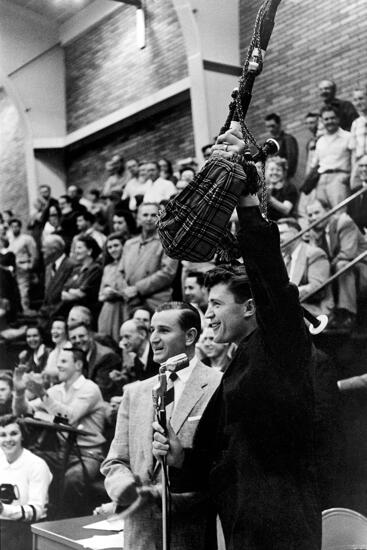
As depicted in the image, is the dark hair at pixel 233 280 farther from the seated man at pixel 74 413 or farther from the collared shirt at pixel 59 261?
the collared shirt at pixel 59 261

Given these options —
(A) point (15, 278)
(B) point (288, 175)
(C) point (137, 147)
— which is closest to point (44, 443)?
(B) point (288, 175)

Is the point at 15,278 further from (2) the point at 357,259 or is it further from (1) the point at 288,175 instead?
(2) the point at 357,259

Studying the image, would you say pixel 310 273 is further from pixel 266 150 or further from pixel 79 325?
pixel 266 150

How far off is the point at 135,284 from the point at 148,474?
16.3 ft

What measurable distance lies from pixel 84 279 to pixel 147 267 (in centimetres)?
141

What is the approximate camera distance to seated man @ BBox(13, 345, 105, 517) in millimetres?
5578

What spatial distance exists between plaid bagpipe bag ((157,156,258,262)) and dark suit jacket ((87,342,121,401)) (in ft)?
16.1

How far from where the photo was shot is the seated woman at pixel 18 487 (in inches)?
191

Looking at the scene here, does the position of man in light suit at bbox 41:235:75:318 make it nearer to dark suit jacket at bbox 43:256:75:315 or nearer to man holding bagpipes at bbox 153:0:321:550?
dark suit jacket at bbox 43:256:75:315

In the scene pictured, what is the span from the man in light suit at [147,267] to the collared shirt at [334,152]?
1.67 m

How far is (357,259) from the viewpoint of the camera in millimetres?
5531

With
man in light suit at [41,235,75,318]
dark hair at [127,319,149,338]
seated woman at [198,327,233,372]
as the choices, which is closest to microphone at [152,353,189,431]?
seated woman at [198,327,233,372]

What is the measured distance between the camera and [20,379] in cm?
749

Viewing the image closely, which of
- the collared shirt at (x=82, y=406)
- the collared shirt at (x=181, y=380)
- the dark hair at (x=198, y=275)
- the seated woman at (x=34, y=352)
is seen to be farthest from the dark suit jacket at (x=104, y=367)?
the collared shirt at (x=181, y=380)
